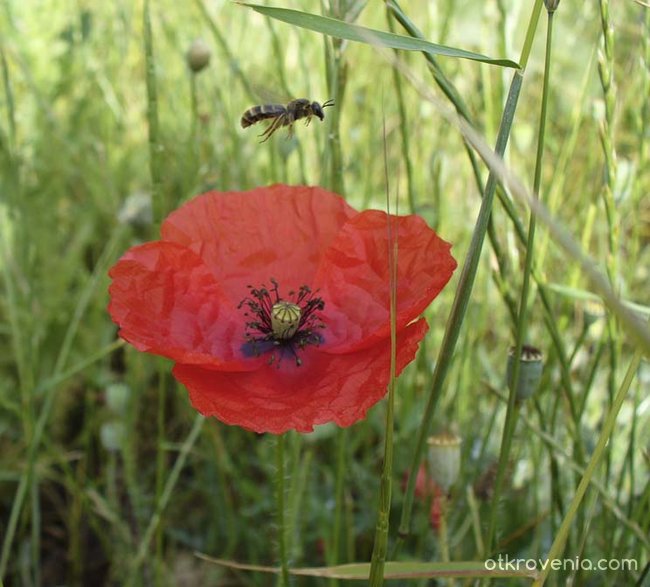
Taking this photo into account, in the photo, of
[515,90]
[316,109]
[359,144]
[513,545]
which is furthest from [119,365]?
[515,90]

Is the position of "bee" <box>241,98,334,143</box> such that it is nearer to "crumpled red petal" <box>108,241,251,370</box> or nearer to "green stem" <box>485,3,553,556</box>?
"crumpled red petal" <box>108,241,251,370</box>

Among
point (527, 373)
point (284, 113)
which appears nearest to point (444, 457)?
point (527, 373)

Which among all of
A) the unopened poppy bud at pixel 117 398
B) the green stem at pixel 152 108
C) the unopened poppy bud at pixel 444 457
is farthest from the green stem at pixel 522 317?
the unopened poppy bud at pixel 117 398

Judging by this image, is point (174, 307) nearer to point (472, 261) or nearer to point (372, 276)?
point (372, 276)

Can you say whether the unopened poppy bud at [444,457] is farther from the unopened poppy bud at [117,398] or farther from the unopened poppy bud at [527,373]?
the unopened poppy bud at [117,398]

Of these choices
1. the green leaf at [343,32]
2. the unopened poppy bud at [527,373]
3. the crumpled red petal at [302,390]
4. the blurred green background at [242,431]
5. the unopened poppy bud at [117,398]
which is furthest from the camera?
the unopened poppy bud at [117,398]

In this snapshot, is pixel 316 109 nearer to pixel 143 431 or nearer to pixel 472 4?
pixel 143 431

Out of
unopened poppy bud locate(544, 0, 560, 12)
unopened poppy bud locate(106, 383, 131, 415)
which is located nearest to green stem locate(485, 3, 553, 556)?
Answer: unopened poppy bud locate(544, 0, 560, 12)

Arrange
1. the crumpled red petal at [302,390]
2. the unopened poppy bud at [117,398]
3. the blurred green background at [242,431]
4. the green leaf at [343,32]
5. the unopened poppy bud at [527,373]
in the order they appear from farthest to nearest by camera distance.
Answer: the unopened poppy bud at [117,398] → the blurred green background at [242,431] → the unopened poppy bud at [527,373] → the crumpled red petal at [302,390] → the green leaf at [343,32]
